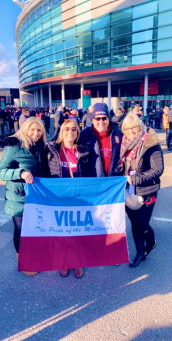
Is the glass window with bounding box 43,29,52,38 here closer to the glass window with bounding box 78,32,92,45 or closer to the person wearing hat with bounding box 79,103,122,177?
the glass window with bounding box 78,32,92,45

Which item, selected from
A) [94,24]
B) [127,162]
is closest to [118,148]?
[127,162]

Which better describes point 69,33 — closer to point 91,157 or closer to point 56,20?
point 56,20

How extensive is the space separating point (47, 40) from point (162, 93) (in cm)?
1964

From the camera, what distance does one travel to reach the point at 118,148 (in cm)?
307

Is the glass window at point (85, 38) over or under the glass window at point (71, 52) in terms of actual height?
over

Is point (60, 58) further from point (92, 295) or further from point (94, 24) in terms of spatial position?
point (92, 295)

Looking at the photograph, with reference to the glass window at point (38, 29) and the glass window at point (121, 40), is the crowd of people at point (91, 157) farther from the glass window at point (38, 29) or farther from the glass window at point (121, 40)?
the glass window at point (38, 29)

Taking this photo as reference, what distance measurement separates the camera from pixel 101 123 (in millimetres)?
3082

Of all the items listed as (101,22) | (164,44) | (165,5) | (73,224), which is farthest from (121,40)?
(73,224)

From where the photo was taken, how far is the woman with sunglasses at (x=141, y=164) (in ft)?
9.40

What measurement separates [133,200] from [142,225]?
376 millimetres

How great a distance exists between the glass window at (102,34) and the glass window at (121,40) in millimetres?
1141

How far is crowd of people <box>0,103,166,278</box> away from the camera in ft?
9.46

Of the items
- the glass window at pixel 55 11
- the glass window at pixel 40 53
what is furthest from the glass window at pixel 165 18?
the glass window at pixel 40 53
